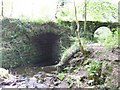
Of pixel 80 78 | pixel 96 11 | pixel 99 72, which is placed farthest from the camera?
pixel 96 11

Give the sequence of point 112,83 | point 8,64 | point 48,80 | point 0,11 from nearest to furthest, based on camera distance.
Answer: point 112,83 → point 48,80 → point 8,64 → point 0,11

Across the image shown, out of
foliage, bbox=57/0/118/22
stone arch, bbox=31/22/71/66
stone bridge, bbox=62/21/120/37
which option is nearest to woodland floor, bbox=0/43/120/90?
foliage, bbox=57/0/118/22

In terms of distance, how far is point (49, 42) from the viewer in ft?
39.5

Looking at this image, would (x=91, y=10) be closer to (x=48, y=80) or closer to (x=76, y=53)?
(x=76, y=53)

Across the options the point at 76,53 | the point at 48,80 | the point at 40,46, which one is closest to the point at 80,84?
the point at 48,80

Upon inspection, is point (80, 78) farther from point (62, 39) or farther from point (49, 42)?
point (49, 42)

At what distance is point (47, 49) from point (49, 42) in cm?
36

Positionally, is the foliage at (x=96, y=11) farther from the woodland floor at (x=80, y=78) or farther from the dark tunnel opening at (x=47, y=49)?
the woodland floor at (x=80, y=78)

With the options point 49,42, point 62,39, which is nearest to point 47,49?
point 49,42

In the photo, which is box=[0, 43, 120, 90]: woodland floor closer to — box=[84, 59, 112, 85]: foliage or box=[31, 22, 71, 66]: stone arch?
box=[84, 59, 112, 85]: foliage

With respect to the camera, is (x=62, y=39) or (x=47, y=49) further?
(x=47, y=49)

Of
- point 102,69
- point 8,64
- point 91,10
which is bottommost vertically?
point 8,64

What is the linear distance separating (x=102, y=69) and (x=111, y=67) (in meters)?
0.23

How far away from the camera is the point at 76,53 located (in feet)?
23.8
